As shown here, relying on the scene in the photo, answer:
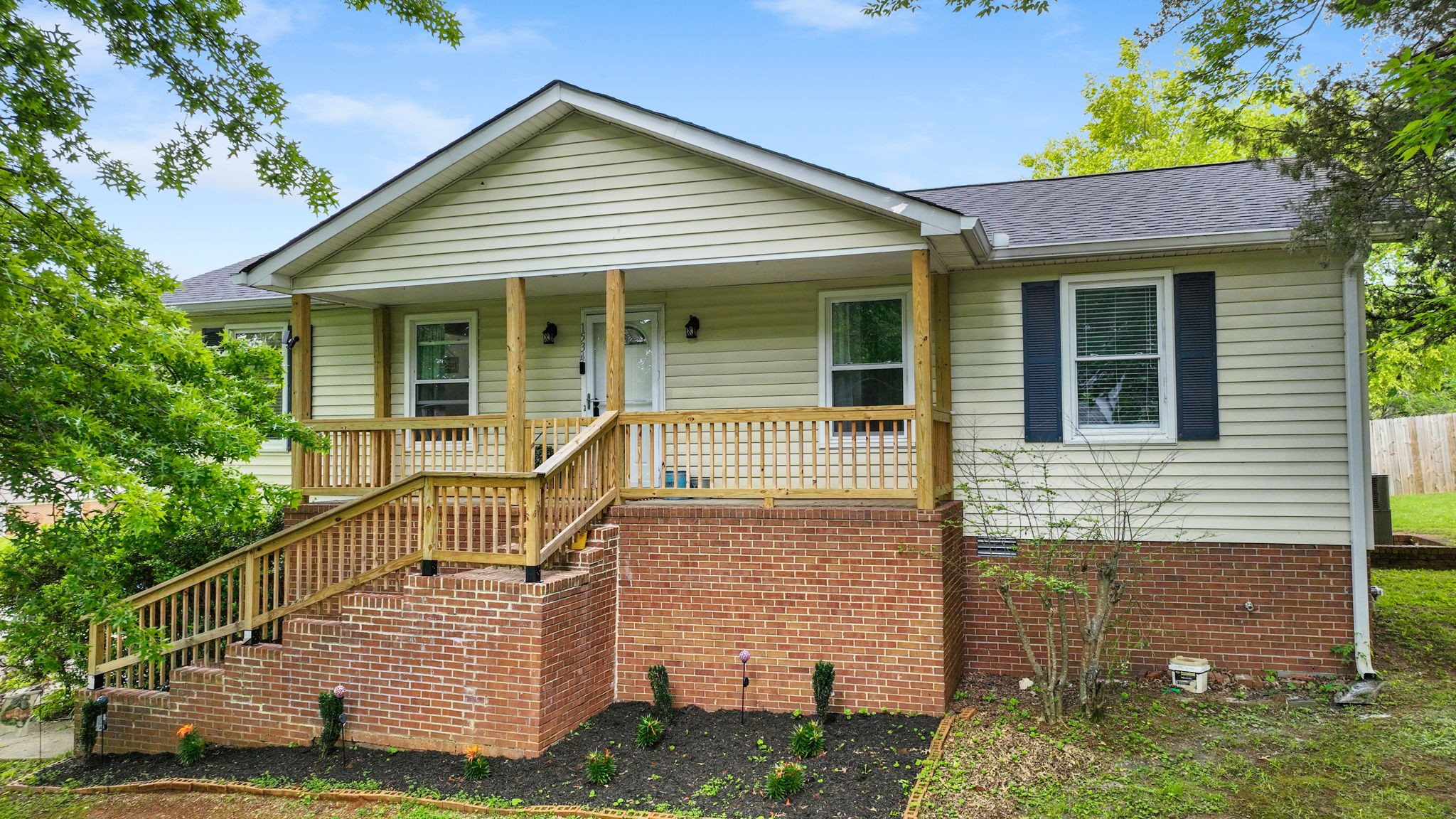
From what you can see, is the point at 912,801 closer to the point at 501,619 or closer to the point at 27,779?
the point at 501,619

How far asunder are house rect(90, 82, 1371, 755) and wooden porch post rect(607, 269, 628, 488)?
0.03m

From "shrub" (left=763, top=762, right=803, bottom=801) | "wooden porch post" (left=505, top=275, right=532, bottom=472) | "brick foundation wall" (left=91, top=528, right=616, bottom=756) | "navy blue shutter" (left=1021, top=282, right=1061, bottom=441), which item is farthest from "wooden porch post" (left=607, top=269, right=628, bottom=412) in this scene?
"navy blue shutter" (left=1021, top=282, right=1061, bottom=441)

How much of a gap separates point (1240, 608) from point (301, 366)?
9452 mm

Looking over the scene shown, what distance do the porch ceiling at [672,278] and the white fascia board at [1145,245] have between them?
3.41 feet

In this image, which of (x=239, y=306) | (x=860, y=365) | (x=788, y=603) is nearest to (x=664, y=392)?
(x=860, y=365)

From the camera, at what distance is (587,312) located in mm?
10258

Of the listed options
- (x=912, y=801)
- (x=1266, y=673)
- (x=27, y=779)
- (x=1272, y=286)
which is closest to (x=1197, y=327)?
(x=1272, y=286)

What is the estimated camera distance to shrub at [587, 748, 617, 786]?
607cm

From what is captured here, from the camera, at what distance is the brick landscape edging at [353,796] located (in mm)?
5711

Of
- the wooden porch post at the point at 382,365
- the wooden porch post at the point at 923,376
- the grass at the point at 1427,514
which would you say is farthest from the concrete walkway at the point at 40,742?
the grass at the point at 1427,514

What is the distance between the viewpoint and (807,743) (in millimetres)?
6355

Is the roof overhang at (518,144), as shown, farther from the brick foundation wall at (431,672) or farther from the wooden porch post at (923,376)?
the brick foundation wall at (431,672)

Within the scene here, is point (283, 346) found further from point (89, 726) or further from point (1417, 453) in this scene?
point (1417, 453)

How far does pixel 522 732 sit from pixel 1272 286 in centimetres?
730
